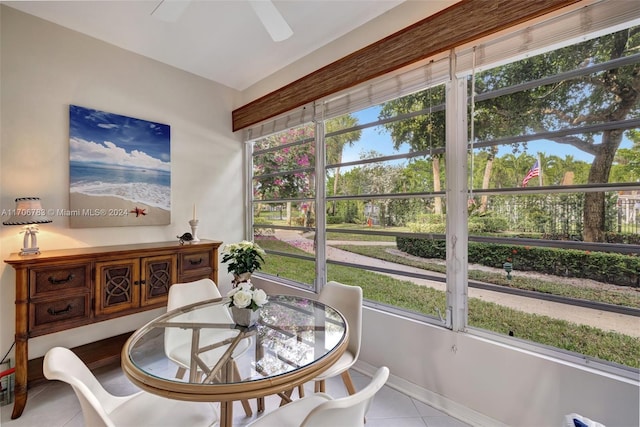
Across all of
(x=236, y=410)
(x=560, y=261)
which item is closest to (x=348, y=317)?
(x=236, y=410)

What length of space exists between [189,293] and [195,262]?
705 mm

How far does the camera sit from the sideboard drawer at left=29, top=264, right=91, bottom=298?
1.90 metres

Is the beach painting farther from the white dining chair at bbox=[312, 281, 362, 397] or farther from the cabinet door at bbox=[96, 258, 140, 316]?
the white dining chair at bbox=[312, 281, 362, 397]

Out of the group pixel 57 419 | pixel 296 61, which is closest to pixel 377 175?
pixel 296 61

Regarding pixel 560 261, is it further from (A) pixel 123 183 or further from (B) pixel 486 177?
(A) pixel 123 183

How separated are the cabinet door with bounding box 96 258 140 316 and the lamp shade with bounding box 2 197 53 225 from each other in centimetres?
57

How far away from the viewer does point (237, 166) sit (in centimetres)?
371

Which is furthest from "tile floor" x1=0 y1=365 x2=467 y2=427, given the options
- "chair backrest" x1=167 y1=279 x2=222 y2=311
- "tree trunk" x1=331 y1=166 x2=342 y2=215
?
"tree trunk" x1=331 y1=166 x2=342 y2=215

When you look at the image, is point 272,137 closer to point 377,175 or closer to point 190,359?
point 377,175

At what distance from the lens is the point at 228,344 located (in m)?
1.46

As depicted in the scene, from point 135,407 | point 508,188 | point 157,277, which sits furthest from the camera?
point 157,277

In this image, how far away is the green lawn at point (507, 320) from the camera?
1451mm

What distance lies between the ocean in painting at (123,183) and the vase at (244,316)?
194 centimetres

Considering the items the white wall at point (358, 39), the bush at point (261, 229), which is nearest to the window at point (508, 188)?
the white wall at point (358, 39)
